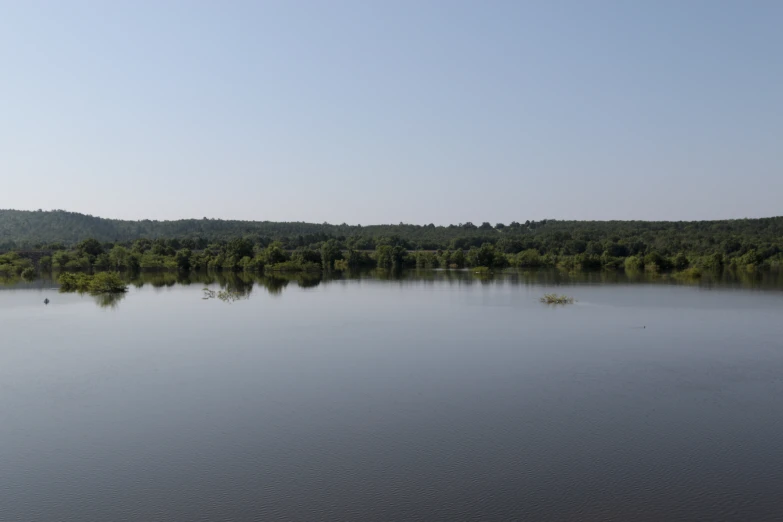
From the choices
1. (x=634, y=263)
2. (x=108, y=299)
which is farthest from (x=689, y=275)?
(x=108, y=299)

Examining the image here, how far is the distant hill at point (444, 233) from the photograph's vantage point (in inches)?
3147

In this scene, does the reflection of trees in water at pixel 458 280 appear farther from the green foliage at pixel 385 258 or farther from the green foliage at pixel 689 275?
the green foliage at pixel 385 258

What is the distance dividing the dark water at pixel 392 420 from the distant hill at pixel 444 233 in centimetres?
5470

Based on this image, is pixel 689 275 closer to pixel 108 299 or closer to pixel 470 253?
pixel 470 253

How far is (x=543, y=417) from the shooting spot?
46.2 feet

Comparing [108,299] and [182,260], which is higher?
[182,260]

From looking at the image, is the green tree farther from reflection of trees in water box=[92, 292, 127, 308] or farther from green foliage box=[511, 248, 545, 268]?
green foliage box=[511, 248, 545, 268]

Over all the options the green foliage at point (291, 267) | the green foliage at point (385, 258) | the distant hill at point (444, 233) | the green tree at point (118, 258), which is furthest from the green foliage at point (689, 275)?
the green tree at point (118, 258)

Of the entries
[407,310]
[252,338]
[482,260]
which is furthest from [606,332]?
[482,260]

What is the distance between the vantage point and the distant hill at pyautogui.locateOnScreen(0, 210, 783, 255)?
262 ft

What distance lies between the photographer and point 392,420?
13867 mm

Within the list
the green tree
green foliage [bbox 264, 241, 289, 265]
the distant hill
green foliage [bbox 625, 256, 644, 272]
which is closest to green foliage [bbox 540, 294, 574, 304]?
green foliage [bbox 625, 256, 644, 272]

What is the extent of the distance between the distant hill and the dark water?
2153 inches

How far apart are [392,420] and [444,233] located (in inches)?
4365
